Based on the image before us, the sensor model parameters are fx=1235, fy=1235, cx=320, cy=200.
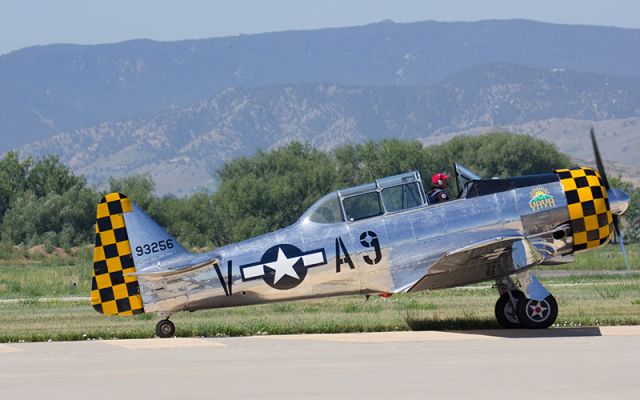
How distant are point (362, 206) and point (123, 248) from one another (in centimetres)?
326

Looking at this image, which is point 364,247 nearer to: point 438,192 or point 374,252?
point 374,252

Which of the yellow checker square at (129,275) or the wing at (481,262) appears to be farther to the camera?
the yellow checker square at (129,275)

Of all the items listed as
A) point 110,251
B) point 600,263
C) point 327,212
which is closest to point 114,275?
point 110,251

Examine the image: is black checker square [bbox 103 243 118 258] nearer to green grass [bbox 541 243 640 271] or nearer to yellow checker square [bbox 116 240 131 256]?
yellow checker square [bbox 116 240 131 256]

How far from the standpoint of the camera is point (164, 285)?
16391 millimetres

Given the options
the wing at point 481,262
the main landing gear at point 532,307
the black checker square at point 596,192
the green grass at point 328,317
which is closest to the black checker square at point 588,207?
the black checker square at point 596,192

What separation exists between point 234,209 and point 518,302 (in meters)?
48.5

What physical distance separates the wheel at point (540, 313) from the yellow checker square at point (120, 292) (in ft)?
17.6

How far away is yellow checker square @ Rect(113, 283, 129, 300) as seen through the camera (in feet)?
53.9

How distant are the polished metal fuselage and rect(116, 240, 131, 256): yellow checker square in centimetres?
43

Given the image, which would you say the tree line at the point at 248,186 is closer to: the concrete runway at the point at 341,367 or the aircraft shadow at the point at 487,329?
the aircraft shadow at the point at 487,329

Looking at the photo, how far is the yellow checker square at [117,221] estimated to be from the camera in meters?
16.6

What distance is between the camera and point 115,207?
16.7 m

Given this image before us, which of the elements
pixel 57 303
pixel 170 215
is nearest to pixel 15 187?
pixel 170 215
